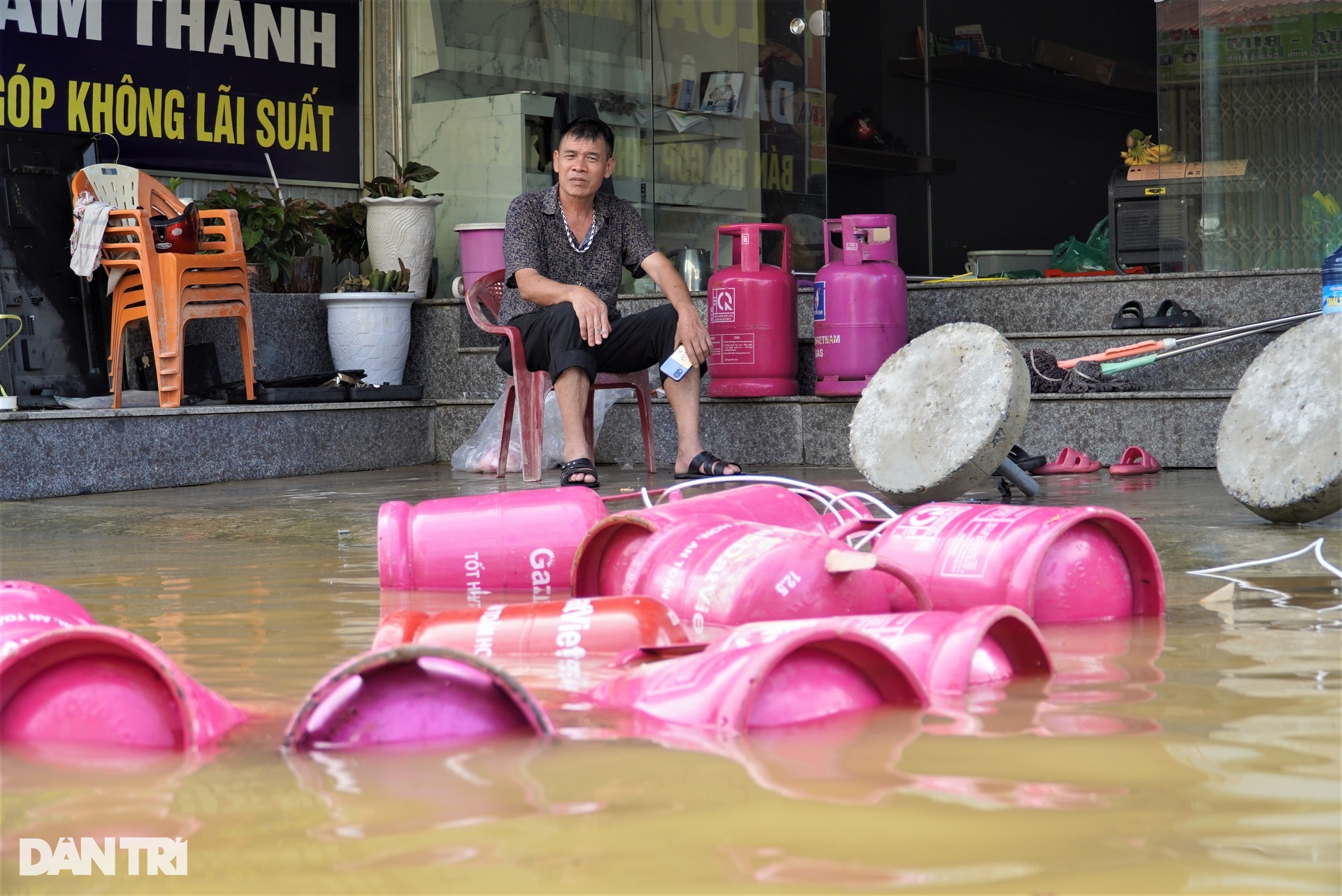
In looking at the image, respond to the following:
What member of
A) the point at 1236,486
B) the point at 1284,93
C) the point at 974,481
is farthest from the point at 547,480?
the point at 1284,93

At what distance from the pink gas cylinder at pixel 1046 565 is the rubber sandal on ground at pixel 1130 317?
3666mm

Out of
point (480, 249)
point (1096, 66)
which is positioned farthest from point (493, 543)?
point (1096, 66)

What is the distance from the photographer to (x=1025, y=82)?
37.2ft

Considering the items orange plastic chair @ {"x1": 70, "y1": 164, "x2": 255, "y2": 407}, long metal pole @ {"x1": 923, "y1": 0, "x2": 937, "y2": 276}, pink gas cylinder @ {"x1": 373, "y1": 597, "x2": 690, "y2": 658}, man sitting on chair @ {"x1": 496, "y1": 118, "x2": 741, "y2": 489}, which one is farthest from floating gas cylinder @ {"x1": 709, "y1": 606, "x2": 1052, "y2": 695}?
long metal pole @ {"x1": 923, "y1": 0, "x2": 937, "y2": 276}

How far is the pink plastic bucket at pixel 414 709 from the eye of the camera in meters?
1.53

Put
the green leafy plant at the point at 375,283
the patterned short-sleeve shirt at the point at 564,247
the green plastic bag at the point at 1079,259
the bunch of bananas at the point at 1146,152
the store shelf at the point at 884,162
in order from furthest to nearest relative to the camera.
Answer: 1. the store shelf at the point at 884,162
2. the green plastic bag at the point at 1079,259
3. the green leafy plant at the point at 375,283
4. the bunch of bananas at the point at 1146,152
5. the patterned short-sleeve shirt at the point at 564,247

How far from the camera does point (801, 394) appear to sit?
6250 mm

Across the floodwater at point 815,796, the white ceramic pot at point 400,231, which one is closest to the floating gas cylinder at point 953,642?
the floodwater at point 815,796

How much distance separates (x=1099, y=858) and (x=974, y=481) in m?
2.63

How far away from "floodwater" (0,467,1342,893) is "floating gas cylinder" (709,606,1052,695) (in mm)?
46

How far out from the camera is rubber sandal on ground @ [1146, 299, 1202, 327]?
577cm

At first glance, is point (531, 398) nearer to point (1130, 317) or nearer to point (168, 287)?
point (168, 287)

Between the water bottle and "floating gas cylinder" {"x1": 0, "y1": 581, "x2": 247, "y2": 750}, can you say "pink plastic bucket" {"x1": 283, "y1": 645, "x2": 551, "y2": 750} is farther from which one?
the water bottle

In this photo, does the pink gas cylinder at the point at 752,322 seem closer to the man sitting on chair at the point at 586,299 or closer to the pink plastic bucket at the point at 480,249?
the man sitting on chair at the point at 586,299
